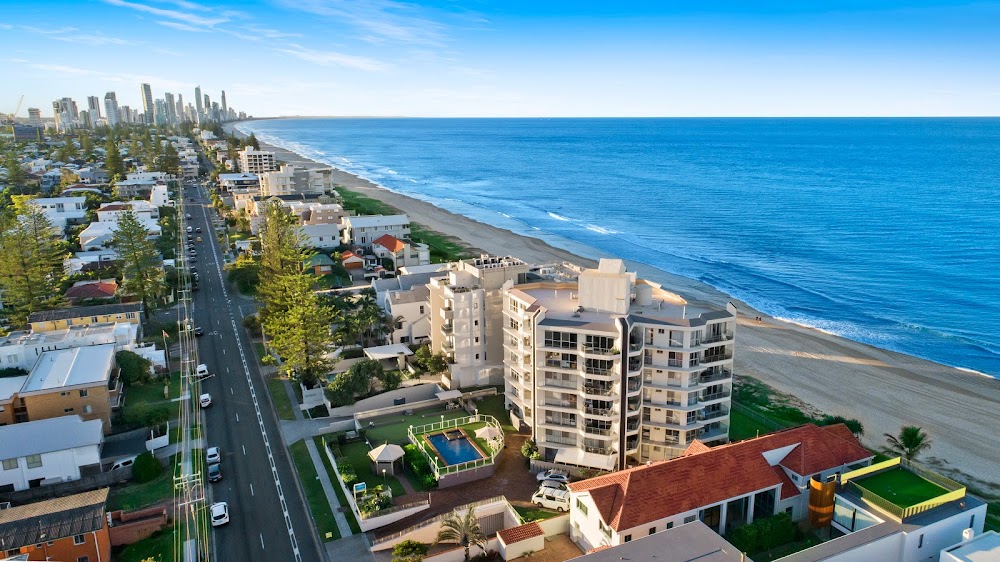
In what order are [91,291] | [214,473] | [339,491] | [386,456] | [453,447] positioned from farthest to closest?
1. [91,291]
2. [453,447]
3. [386,456]
4. [214,473]
5. [339,491]

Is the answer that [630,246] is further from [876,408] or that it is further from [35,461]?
[35,461]

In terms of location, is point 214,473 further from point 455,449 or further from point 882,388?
point 882,388

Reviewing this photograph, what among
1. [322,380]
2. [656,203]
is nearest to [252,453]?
[322,380]

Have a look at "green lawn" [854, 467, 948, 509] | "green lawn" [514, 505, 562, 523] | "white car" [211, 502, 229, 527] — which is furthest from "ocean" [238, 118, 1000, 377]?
"white car" [211, 502, 229, 527]

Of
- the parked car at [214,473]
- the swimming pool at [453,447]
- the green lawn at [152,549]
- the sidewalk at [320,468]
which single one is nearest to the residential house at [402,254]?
the sidewalk at [320,468]

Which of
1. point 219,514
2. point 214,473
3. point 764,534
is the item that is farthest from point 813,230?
point 219,514

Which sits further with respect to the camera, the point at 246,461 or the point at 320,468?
the point at 246,461

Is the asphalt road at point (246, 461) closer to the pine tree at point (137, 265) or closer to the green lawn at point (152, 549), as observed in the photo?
the green lawn at point (152, 549)
